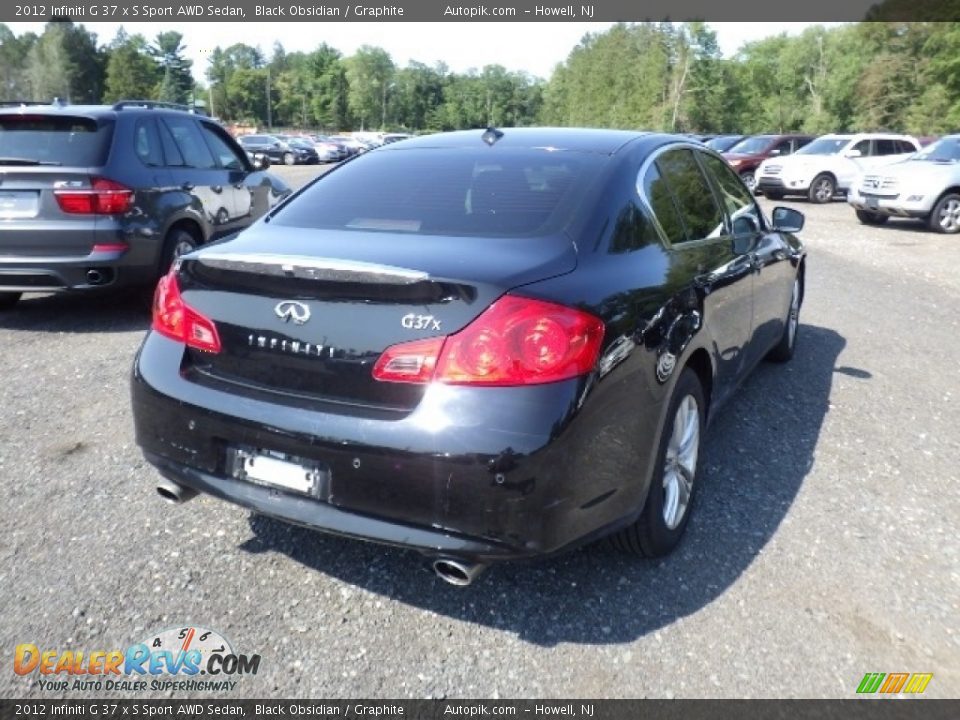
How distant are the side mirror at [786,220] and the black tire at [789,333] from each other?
0.58 meters

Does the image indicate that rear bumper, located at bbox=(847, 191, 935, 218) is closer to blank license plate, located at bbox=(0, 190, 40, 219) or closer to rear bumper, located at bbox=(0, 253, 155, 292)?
rear bumper, located at bbox=(0, 253, 155, 292)

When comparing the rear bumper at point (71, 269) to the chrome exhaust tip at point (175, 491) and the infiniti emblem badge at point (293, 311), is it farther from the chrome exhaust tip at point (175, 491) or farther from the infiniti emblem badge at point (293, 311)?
the infiniti emblem badge at point (293, 311)

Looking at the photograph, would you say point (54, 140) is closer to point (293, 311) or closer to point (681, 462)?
Result: point (293, 311)

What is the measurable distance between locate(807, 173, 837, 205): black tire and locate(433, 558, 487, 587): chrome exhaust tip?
20.3m

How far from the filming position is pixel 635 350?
2.63m

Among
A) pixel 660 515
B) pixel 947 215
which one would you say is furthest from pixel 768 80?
pixel 660 515

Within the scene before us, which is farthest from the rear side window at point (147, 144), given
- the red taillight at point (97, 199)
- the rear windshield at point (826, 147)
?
the rear windshield at point (826, 147)

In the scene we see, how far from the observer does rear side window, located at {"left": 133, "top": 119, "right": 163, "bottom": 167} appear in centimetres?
646

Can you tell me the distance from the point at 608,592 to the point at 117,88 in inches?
4129

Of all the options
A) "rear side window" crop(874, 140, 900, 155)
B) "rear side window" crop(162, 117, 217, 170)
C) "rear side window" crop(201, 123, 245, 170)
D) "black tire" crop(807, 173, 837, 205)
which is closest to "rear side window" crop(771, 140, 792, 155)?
"rear side window" crop(874, 140, 900, 155)

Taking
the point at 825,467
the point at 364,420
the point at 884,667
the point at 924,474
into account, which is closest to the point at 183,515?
the point at 364,420

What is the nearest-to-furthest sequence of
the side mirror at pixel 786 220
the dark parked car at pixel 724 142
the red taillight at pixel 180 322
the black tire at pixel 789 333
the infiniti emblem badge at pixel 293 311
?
the infiniti emblem badge at pixel 293 311
the red taillight at pixel 180 322
the side mirror at pixel 786 220
the black tire at pixel 789 333
the dark parked car at pixel 724 142

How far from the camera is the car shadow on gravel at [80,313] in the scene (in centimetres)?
652

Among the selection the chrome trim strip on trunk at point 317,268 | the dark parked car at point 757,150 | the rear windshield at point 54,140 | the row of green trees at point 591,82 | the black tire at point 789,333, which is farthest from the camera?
the row of green trees at point 591,82
